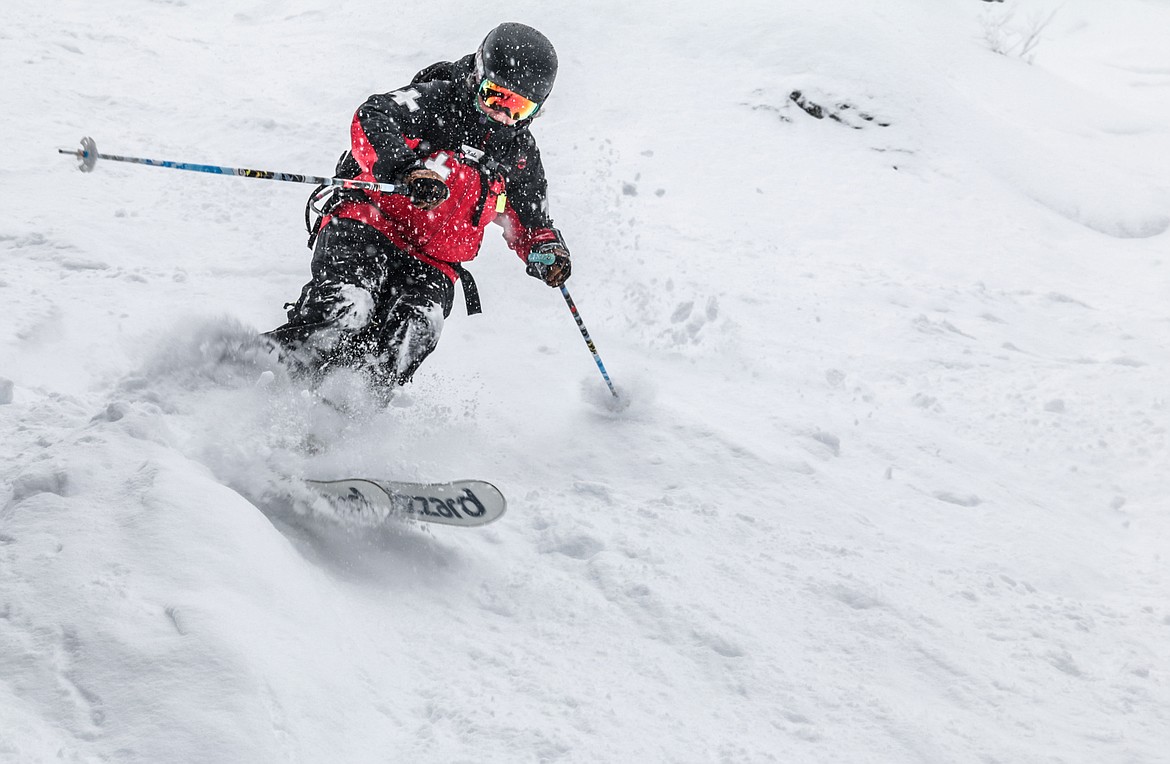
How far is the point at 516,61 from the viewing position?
4121mm

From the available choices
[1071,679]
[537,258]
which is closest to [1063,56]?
[537,258]

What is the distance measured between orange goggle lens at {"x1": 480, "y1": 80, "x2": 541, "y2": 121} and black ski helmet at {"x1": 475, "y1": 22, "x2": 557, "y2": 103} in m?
0.03

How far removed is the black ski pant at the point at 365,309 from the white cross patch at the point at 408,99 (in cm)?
62

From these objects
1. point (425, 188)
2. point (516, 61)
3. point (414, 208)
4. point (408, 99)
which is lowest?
point (414, 208)

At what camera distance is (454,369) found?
16.9 ft

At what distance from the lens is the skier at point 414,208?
397cm

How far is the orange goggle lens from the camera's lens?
4156mm

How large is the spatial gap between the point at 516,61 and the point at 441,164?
62 centimetres

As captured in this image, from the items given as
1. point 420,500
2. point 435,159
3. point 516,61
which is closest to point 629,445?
point 420,500

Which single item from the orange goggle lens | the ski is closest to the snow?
the ski

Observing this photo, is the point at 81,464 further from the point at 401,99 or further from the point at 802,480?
the point at 802,480

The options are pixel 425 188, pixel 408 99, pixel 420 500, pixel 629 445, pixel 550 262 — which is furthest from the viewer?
pixel 550 262

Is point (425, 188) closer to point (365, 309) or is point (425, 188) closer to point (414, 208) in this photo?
point (414, 208)

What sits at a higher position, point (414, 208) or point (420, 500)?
point (414, 208)
